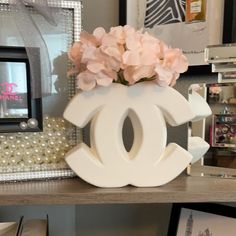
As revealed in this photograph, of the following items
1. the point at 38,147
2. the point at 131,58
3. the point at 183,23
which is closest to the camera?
the point at 131,58

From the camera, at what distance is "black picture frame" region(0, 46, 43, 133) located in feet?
2.38

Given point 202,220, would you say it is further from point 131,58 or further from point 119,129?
point 131,58

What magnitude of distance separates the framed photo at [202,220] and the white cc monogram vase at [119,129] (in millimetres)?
204

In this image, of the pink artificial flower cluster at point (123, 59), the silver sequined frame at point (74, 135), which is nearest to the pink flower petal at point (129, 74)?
the pink artificial flower cluster at point (123, 59)

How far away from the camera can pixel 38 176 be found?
0.74 m

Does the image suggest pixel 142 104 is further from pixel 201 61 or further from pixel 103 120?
pixel 201 61

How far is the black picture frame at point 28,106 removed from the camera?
0.72m

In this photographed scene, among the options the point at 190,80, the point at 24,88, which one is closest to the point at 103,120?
the point at 24,88

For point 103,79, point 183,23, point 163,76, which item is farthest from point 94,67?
point 183,23

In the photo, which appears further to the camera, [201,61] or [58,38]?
[201,61]

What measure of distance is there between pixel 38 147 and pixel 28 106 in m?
0.09

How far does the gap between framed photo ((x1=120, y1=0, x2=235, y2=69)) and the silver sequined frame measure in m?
0.22

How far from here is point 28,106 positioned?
75cm

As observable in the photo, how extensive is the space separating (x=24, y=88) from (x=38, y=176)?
0.18 meters
